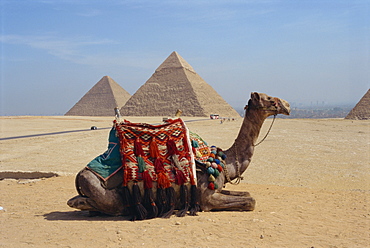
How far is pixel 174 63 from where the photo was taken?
130m

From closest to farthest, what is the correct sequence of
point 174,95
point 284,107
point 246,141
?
point 284,107 → point 246,141 → point 174,95

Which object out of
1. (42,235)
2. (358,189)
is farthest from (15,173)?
(358,189)

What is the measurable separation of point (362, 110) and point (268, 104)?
229ft

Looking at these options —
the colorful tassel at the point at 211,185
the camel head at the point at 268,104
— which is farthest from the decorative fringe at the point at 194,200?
the camel head at the point at 268,104

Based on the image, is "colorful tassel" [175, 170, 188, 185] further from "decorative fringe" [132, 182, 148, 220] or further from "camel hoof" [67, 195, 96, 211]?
"camel hoof" [67, 195, 96, 211]

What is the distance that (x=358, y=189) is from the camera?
289 inches

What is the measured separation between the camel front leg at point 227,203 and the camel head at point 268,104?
1180mm

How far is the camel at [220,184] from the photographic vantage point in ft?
16.0

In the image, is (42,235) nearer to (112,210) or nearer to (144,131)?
(112,210)

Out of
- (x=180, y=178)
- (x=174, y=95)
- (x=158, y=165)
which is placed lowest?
(x=180, y=178)

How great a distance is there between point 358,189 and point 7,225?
5.91 metres

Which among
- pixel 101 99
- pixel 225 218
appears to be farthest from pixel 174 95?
pixel 225 218

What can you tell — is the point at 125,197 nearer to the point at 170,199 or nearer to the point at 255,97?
the point at 170,199

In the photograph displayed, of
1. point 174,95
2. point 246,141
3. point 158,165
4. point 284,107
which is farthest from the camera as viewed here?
point 174,95
